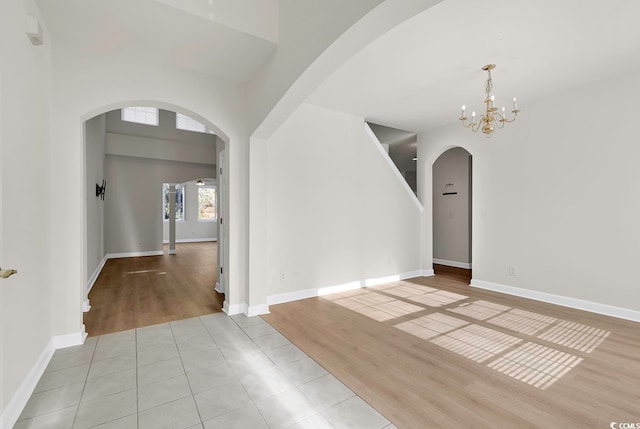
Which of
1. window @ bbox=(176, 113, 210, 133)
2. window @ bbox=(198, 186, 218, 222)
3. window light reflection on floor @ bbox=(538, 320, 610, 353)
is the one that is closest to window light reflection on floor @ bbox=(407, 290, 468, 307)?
window light reflection on floor @ bbox=(538, 320, 610, 353)

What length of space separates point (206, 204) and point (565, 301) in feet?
41.3

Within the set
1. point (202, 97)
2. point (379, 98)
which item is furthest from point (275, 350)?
point (379, 98)

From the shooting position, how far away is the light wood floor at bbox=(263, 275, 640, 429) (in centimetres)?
185

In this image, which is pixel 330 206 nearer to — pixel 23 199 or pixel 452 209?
pixel 23 199

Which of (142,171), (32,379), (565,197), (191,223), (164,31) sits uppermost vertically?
(164,31)

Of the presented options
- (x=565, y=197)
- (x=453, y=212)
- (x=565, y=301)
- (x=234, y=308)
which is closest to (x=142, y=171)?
(x=234, y=308)

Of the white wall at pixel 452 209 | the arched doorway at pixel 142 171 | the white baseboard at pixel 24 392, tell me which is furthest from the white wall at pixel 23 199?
the white wall at pixel 452 209

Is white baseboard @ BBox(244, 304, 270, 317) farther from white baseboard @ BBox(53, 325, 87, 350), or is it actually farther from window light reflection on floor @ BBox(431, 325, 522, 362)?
window light reflection on floor @ BBox(431, 325, 522, 362)

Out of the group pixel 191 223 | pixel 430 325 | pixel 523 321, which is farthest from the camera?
pixel 191 223

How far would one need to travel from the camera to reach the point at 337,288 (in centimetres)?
468

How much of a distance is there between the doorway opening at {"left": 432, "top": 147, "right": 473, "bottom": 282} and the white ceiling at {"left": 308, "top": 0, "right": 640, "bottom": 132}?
2.63 m

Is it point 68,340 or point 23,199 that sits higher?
point 23,199

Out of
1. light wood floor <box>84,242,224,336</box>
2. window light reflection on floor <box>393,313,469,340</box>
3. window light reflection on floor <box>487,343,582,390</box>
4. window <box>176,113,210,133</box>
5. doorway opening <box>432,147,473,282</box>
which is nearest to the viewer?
window light reflection on floor <box>487,343,582,390</box>

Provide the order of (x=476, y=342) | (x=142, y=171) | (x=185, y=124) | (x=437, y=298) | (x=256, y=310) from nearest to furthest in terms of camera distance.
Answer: (x=476, y=342) → (x=256, y=310) → (x=437, y=298) → (x=142, y=171) → (x=185, y=124)
